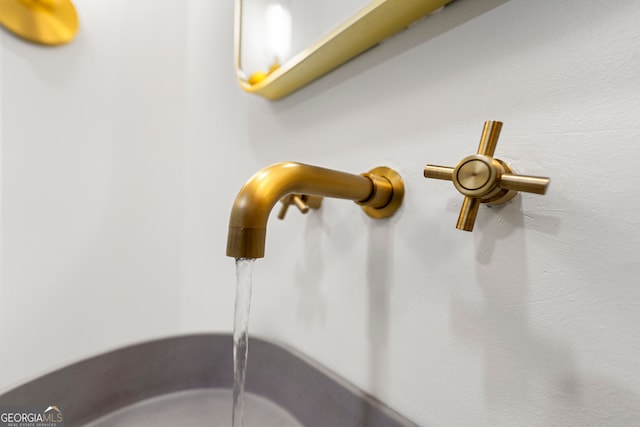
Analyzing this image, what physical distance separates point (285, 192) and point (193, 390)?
569 millimetres

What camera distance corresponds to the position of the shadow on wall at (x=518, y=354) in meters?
0.27

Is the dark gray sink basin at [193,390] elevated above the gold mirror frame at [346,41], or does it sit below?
below

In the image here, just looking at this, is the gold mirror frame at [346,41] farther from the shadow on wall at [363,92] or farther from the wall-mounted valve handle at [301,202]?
the wall-mounted valve handle at [301,202]

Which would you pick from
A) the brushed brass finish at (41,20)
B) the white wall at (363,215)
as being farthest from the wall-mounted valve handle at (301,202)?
the brushed brass finish at (41,20)

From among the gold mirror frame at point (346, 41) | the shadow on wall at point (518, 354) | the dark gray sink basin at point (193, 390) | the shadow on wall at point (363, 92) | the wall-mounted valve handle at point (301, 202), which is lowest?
the dark gray sink basin at point (193, 390)

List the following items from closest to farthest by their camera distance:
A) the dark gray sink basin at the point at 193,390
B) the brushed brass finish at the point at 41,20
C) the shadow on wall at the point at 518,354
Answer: the shadow on wall at the point at 518,354
the dark gray sink basin at the point at 193,390
the brushed brass finish at the point at 41,20

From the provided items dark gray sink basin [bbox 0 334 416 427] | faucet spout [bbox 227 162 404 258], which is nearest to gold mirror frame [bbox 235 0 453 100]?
faucet spout [bbox 227 162 404 258]

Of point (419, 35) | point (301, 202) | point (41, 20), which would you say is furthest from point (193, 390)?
point (41, 20)

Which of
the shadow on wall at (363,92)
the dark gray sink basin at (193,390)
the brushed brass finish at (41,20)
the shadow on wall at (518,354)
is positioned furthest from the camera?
the brushed brass finish at (41,20)

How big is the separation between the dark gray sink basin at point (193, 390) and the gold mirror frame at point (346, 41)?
0.49 meters

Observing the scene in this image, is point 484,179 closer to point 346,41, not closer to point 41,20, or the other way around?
point 346,41

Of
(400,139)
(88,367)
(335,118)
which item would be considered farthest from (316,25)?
(88,367)

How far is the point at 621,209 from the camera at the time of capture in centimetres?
26

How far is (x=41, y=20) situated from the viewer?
0.72m
